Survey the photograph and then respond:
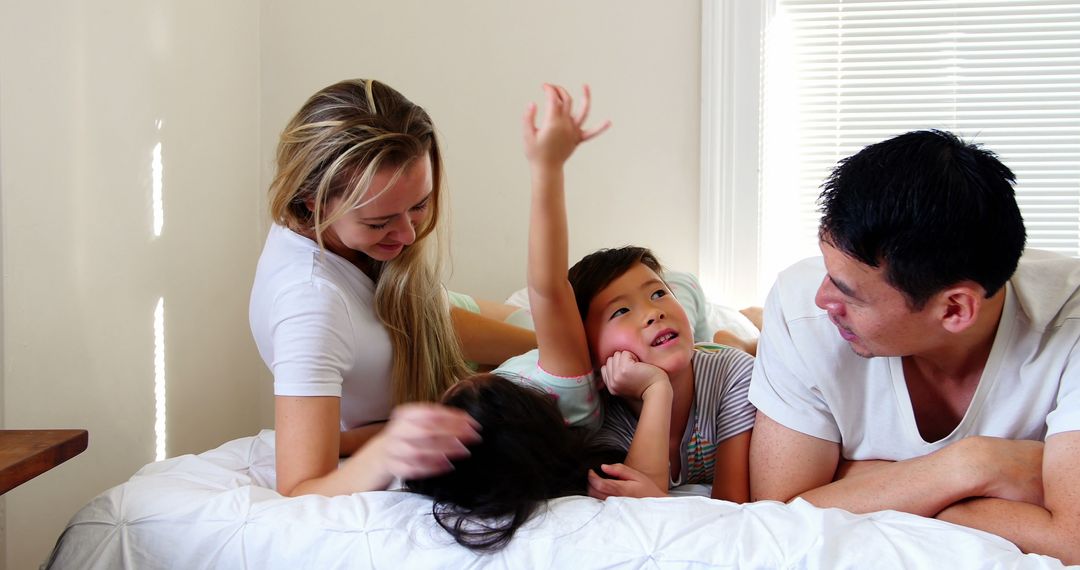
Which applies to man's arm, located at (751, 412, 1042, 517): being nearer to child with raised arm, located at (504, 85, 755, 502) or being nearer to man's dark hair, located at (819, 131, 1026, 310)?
child with raised arm, located at (504, 85, 755, 502)

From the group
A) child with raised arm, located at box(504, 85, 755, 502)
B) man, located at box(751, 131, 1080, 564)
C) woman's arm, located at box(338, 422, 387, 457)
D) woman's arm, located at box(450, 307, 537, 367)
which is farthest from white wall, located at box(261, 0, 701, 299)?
man, located at box(751, 131, 1080, 564)

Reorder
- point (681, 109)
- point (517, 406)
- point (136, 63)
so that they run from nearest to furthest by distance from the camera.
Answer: point (517, 406), point (136, 63), point (681, 109)

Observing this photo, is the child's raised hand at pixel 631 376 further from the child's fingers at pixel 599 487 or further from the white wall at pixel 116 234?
the white wall at pixel 116 234

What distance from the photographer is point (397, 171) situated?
4.70ft

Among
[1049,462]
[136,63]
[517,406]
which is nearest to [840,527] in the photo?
[1049,462]

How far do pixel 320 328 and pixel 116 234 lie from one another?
2.43 ft

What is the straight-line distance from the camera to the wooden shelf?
1091 millimetres

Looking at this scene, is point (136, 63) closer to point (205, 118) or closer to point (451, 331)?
point (205, 118)

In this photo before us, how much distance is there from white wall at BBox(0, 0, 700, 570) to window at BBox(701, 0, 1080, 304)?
0.13 m

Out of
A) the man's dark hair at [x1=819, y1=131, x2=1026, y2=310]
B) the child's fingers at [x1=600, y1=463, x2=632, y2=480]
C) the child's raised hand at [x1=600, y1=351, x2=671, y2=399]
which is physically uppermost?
the man's dark hair at [x1=819, y1=131, x2=1026, y2=310]

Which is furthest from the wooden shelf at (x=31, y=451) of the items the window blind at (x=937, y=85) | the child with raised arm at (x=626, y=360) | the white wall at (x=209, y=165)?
the window blind at (x=937, y=85)

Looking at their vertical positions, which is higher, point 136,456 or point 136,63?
point 136,63

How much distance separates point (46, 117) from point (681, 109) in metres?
1.71

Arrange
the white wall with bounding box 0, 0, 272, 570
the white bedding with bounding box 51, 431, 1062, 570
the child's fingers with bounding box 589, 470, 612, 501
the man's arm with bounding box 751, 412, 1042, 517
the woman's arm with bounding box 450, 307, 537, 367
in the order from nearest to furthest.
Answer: the white bedding with bounding box 51, 431, 1062, 570, the man's arm with bounding box 751, 412, 1042, 517, the child's fingers with bounding box 589, 470, 612, 501, the white wall with bounding box 0, 0, 272, 570, the woman's arm with bounding box 450, 307, 537, 367
